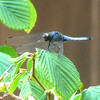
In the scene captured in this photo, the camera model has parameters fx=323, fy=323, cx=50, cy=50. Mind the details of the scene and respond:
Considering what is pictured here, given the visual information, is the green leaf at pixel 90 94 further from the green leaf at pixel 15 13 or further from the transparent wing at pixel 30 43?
the green leaf at pixel 15 13

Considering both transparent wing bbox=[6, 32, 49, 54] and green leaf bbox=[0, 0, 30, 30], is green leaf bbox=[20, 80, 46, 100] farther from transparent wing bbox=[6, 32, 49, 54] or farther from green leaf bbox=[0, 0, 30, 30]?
green leaf bbox=[0, 0, 30, 30]

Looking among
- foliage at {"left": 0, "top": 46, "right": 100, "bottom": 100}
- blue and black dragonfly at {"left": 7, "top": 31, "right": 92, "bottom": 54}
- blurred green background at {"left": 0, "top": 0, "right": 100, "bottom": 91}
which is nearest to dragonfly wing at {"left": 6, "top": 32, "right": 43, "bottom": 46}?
blue and black dragonfly at {"left": 7, "top": 31, "right": 92, "bottom": 54}

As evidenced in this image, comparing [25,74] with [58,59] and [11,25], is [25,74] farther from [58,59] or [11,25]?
[11,25]

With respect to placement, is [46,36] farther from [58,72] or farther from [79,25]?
[79,25]

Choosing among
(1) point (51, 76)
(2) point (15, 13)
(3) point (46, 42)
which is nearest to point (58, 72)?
(1) point (51, 76)

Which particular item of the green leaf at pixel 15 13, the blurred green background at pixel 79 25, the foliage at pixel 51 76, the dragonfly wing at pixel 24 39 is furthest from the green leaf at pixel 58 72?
the blurred green background at pixel 79 25

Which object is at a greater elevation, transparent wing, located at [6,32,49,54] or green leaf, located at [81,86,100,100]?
transparent wing, located at [6,32,49,54]
